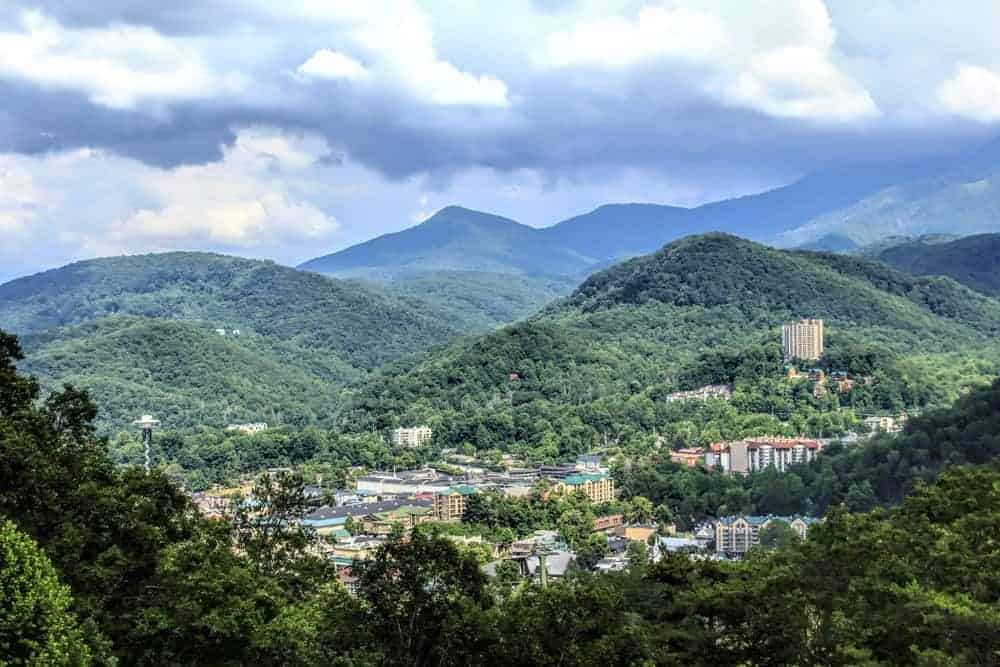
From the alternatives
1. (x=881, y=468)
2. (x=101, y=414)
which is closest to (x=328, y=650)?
(x=881, y=468)

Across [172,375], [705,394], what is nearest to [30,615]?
[705,394]

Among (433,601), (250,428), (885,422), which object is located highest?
(885,422)

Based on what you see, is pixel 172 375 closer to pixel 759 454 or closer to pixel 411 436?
pixel 411 436

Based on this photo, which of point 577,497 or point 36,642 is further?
point 577,497

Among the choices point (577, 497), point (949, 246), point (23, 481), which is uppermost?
point (949, 246)

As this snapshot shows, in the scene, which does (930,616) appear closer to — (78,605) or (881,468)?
(78,605)

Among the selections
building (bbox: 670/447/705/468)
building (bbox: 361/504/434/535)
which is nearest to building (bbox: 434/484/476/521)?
building (bbox: 361/504/434/535)

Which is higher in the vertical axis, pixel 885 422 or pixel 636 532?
pixel 885 422
